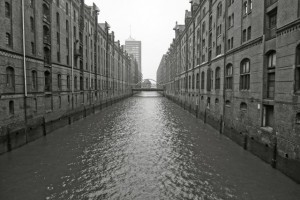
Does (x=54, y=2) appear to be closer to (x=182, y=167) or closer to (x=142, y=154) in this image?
(x=142, y=154)

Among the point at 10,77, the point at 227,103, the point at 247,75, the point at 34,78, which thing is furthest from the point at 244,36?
the point at 34,78

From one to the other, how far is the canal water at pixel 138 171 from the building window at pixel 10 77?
5075mm

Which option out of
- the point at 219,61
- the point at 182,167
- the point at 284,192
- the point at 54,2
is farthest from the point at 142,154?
the point at 54,2

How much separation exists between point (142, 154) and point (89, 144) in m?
4.82

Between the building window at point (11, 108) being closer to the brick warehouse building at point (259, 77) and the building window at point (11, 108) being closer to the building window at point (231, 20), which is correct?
the brick warehouse building at point (259, 77)

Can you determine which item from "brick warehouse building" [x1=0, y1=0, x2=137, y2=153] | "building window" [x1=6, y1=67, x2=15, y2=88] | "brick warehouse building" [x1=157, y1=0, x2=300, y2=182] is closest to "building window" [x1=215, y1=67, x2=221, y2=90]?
"brick warehouse building" [x1=157, y1=0, x2=300, y2=182]

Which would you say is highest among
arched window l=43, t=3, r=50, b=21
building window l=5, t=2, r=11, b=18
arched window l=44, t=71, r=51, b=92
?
arched window l=43, t=3, r=50, b=21

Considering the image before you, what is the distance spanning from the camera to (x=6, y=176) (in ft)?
31.9

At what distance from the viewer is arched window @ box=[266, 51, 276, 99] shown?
39.8ft

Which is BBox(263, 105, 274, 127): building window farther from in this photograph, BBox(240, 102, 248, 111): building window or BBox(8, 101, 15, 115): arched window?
BBox(8, 101, 15, 115): arched window

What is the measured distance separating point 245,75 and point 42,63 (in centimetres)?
1982

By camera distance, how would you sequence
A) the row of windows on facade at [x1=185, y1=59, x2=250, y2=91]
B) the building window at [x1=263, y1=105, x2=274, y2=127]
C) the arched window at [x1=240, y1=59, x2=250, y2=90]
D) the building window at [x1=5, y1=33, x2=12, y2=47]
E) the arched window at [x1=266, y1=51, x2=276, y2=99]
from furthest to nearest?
the row of windows on facade at [x1=185, y1=59, x2=250, y2=91] → the building window at [x1=5, y1=33, x2=12, y2=47] → the arched window at [x1=240, y1=59, x2=250, y2=90] → the building window at [x1=263, y1=105, x2=274, y2=127] → the arched window at [x1=266, y1=51, x2=276, y2=99]

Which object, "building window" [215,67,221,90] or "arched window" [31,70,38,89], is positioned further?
"building window" [215,67,221,90]

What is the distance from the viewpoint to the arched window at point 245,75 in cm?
1538
